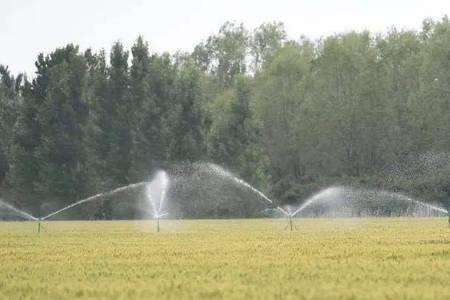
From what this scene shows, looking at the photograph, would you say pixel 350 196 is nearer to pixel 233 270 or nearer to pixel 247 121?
pixel 247 121

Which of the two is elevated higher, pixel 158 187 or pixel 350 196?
pixel 158 187

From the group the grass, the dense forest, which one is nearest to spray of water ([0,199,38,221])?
the dense forest

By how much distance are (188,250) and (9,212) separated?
5048cm

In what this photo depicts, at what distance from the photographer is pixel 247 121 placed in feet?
238

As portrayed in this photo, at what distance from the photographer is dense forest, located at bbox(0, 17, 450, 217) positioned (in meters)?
69.1

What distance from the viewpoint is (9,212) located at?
70688 millimetres

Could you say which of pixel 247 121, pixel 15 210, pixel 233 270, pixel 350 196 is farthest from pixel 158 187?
pixel 233 270

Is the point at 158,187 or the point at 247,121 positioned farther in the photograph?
the point at 158,187

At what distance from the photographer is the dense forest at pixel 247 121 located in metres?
69.1

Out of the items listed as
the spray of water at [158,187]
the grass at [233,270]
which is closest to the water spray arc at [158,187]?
the spray of water at [158,187]

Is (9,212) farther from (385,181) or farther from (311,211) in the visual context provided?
(385,181)

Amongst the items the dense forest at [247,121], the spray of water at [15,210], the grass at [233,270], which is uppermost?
the dense forest at [247,121]

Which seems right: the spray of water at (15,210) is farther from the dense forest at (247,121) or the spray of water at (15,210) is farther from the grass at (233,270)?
the grass at (233,270)

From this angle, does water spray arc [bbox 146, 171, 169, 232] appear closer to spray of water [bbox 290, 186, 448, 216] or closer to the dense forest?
the dense forest
